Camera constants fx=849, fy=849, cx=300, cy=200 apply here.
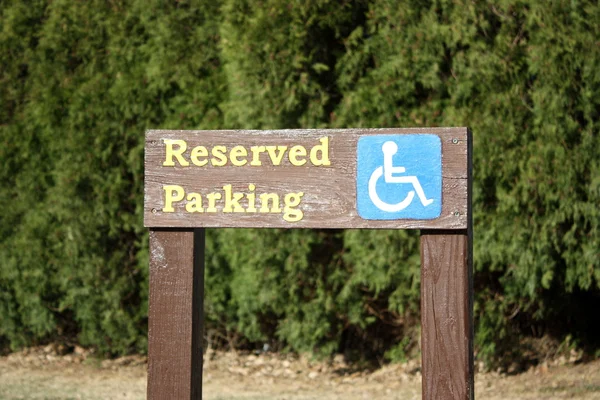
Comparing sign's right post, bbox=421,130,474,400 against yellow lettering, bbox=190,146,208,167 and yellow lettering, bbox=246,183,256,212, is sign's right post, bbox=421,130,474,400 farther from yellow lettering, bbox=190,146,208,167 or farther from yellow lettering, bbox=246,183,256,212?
yellow lettering, bbox=190,146,208,167

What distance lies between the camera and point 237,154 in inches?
134

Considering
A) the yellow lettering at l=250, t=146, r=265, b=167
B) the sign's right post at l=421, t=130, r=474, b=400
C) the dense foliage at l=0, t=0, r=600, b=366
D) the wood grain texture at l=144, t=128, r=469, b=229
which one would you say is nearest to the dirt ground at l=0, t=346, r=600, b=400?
the dense foliage at l=0, t=0, r=600, b=366

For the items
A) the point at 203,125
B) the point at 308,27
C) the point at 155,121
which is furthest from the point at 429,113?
the point at 155,121

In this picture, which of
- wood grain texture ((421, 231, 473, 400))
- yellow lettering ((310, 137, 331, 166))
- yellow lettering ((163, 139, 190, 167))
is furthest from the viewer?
yellow lettering ((163, 139, 190, 167))

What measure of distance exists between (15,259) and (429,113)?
11.9ft

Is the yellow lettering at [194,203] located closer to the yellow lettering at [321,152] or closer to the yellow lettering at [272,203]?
the yellow lettering at [272,203]

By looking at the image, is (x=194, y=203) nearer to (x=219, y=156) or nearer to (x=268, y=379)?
(x=219, y=156)

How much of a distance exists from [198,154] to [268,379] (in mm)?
3475

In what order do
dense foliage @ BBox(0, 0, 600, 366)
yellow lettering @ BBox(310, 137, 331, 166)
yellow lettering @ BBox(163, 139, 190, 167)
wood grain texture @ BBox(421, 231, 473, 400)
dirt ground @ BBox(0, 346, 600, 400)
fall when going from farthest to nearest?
dirt ground @ BBox(0, 346, 600, 400) < dense foliage @ BBox(0, 0, 600, 366) < yellow lettering @ BBox(163, 139, 190, 167) < yellow lettering @ BBox(310, 137, 331, 166) < wood grain texture @ BBox(421, 231, 473, 400)

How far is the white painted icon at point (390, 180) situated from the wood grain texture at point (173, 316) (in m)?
0.76

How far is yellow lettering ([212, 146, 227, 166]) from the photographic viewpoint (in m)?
3.41

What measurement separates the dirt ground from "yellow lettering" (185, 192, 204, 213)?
287 centimetres

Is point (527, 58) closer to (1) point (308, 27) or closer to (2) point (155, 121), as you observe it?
(1) point (308, 27)

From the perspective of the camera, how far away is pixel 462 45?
6012 millimetres
